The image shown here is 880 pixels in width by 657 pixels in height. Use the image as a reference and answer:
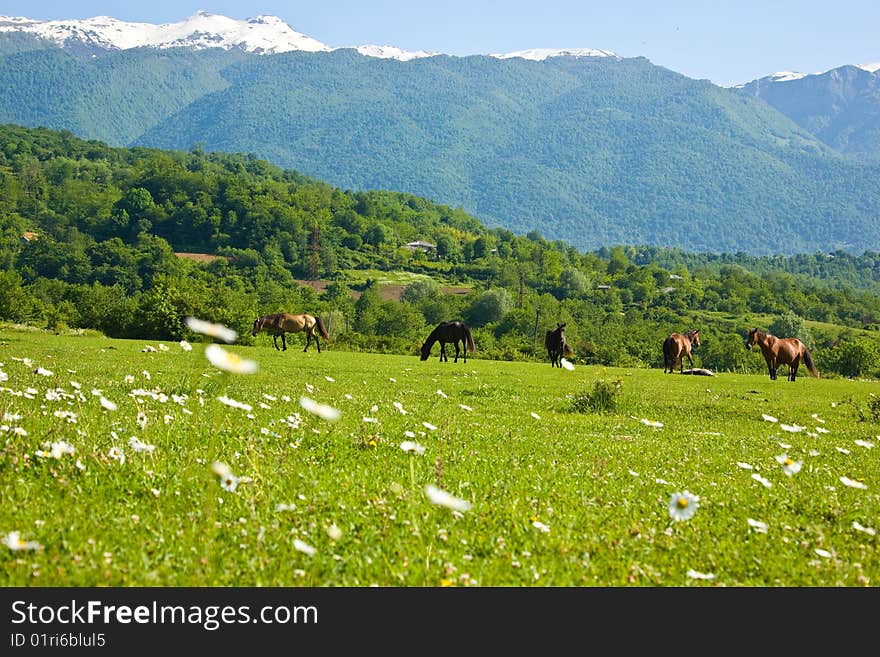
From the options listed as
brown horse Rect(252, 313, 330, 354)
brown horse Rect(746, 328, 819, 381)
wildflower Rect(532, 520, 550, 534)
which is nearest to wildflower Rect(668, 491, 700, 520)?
wildflower Rect(532, 520, 550, 534)

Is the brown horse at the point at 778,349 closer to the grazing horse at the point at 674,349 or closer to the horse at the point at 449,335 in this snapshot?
the grazing horse at the point at 674,349

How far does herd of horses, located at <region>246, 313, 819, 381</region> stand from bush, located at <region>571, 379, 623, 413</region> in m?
11.6

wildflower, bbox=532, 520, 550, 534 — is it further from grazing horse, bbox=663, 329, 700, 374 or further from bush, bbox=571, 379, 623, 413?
grazing horse, bbox=663, 329, 700, 374

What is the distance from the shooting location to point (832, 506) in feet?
22.7

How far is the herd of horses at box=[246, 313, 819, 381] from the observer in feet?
117

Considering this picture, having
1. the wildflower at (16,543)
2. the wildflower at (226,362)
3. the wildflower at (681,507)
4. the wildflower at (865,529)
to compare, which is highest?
the wildflower at (226,362)

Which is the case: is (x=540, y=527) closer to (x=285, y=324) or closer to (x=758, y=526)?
(x=758, y=526)

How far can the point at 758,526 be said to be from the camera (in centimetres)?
574

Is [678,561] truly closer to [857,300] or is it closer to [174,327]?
[174,327]

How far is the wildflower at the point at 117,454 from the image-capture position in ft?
20.6

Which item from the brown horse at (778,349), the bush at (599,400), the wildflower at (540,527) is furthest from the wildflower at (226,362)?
the brown horse at (778,349)

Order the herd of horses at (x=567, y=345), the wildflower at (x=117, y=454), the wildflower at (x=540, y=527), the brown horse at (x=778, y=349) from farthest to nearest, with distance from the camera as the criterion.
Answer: the herd of horses at (x=567, y=345)
the brown horse at (x=778, y=349)
the wildflower at (x=117, y=454)
the wildflower at (x=540, y=527)

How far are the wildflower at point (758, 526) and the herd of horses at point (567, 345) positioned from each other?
77.8ft
